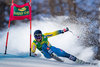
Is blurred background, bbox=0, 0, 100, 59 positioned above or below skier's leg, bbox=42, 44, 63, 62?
above

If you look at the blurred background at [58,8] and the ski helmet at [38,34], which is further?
the blurred background at [58,8]

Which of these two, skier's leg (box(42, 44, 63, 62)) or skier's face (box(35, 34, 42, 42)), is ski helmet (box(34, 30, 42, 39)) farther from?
skier's leg (box(42, 44, 63, 62))

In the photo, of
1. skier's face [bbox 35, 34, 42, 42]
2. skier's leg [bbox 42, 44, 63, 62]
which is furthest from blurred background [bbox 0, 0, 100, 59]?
skier's face [bbox 35, 34, 42, 42]

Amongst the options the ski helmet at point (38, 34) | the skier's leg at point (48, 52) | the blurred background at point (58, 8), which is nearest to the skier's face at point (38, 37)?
the ski helmet at point (38, 34)

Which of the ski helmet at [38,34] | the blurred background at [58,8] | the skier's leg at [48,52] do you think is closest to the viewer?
the ski helmet at [38,34]

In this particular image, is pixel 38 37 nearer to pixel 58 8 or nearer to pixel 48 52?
pixel 48 52

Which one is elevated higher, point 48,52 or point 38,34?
point 38,34

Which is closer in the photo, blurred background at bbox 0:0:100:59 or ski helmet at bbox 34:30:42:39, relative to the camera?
ski helmet at bbox 34:30:42:39

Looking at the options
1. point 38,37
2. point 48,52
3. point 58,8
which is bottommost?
point 48,52

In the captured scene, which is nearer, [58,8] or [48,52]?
[48,52]

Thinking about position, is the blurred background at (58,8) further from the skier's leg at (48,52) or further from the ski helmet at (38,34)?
the ski helmet at (38,34)

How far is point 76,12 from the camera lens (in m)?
14.9

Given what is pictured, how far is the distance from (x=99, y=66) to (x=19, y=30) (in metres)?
7.26

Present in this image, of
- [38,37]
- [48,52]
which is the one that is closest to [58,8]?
[48,52]
